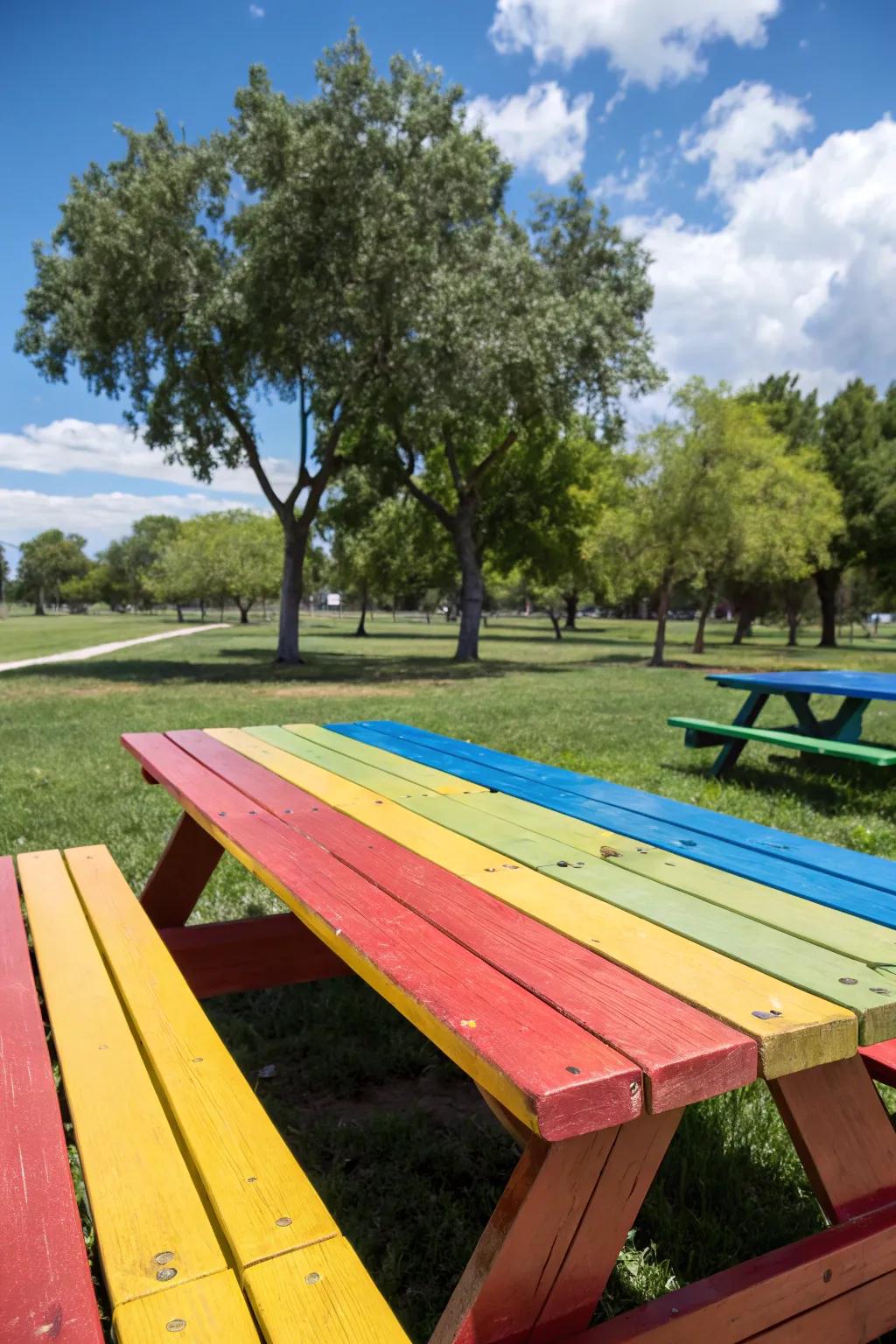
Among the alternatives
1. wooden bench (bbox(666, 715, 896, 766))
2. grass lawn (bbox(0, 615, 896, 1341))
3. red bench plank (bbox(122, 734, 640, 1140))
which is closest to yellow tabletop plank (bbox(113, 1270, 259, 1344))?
red bench plank (bbox(122, 734, 640, 1140))

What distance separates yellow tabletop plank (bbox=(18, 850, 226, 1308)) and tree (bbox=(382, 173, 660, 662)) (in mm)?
15444

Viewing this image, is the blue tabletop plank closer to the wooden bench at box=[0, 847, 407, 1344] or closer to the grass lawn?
the grass lawn

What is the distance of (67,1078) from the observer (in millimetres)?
1560

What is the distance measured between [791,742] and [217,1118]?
206 inches

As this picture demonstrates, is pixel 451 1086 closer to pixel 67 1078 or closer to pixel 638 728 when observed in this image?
pixel 67 1078

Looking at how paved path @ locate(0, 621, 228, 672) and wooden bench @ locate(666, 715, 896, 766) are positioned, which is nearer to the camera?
wooden bench @ locate(666, 715, 896, 766)

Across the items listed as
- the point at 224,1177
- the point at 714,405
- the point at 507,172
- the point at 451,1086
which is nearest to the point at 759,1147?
the point at 451,1086

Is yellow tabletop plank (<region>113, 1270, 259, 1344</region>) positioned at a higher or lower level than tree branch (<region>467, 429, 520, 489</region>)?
lower

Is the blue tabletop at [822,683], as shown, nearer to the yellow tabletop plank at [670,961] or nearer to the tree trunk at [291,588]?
the yellow tabletop plank at [670,961]

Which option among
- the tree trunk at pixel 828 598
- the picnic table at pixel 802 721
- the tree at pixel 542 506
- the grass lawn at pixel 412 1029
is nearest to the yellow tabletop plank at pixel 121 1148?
the grass lawn at pixel 412 1029

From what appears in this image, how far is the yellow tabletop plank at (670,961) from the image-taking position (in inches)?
46.0

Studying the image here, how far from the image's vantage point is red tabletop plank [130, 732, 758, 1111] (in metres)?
1.10

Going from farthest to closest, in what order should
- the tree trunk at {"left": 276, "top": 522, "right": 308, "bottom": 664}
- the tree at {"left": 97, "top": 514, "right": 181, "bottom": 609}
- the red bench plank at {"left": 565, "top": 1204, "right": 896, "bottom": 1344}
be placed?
the tree at {"left": 97, "top": 514, "right": 181, "bottom": 609} < the tree trunk at {"left": 276, "top": 522, "right": 308, "bottom": 664} < the red bench plank at {"left": 565, "top": 1204, "right": 896, "bottom": 1344}

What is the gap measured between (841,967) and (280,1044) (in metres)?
2.25
